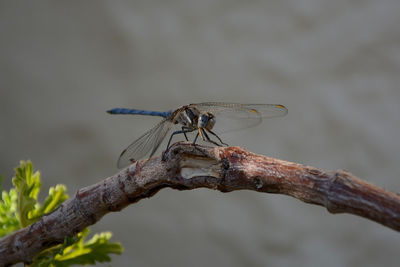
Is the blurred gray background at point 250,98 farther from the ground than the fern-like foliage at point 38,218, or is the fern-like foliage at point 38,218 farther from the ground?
the blurred gray background at point 250,98

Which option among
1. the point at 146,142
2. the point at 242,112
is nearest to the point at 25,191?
the point at 146,142

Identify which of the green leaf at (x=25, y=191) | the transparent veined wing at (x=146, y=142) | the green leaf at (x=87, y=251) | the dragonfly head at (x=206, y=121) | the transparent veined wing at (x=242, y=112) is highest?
the transparent veined wing at (x=242, y=112)

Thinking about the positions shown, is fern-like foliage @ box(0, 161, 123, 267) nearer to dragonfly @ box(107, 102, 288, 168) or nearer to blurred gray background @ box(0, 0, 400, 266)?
dragonfly @ box(107, 102, 288, 168)

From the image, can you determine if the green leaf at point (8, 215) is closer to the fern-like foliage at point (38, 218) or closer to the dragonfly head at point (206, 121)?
the fern-like foliage at point (38, 218)

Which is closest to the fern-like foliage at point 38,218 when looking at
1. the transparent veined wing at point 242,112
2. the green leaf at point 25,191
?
the green leaf at point 25,191

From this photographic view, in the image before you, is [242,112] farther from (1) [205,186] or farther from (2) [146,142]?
(1) [205,186]

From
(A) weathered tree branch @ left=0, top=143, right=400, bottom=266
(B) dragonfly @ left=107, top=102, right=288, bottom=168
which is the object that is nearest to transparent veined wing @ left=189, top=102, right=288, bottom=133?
(B) dragonfly @ left=107, top=102, right=288, bottom=168
